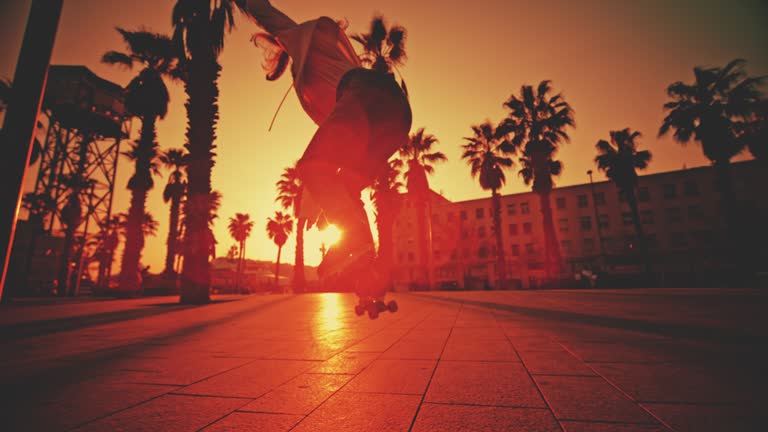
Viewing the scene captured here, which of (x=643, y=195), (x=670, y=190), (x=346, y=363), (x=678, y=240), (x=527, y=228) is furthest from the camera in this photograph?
(x=527, y=228)

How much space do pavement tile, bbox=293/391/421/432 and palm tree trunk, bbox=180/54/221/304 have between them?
404 inches

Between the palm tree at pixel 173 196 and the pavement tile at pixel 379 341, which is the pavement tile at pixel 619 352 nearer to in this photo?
the pavement tile at pixel 379 341

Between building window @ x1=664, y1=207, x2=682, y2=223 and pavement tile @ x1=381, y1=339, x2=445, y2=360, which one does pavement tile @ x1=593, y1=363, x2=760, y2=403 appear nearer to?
pavement tile @ x1=381, y1=339, x2=445, y2=360

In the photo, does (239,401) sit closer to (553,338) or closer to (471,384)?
(471,384)

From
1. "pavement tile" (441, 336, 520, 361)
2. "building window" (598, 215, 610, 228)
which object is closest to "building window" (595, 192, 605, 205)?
"building window" (598, 215, 610, 228)

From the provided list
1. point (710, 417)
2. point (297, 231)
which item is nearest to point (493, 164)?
point (297, 231)

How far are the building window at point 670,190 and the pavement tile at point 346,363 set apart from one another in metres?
48.4

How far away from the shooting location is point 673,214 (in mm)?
36844

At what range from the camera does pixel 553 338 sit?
305 centimetres

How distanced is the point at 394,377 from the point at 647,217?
156ft

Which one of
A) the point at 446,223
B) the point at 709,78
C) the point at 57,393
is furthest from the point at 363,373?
the point at 446,223

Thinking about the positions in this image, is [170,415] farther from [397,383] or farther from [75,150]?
[75,150]

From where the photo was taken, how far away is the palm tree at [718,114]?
720 inches

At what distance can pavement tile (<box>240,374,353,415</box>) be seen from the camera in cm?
136
